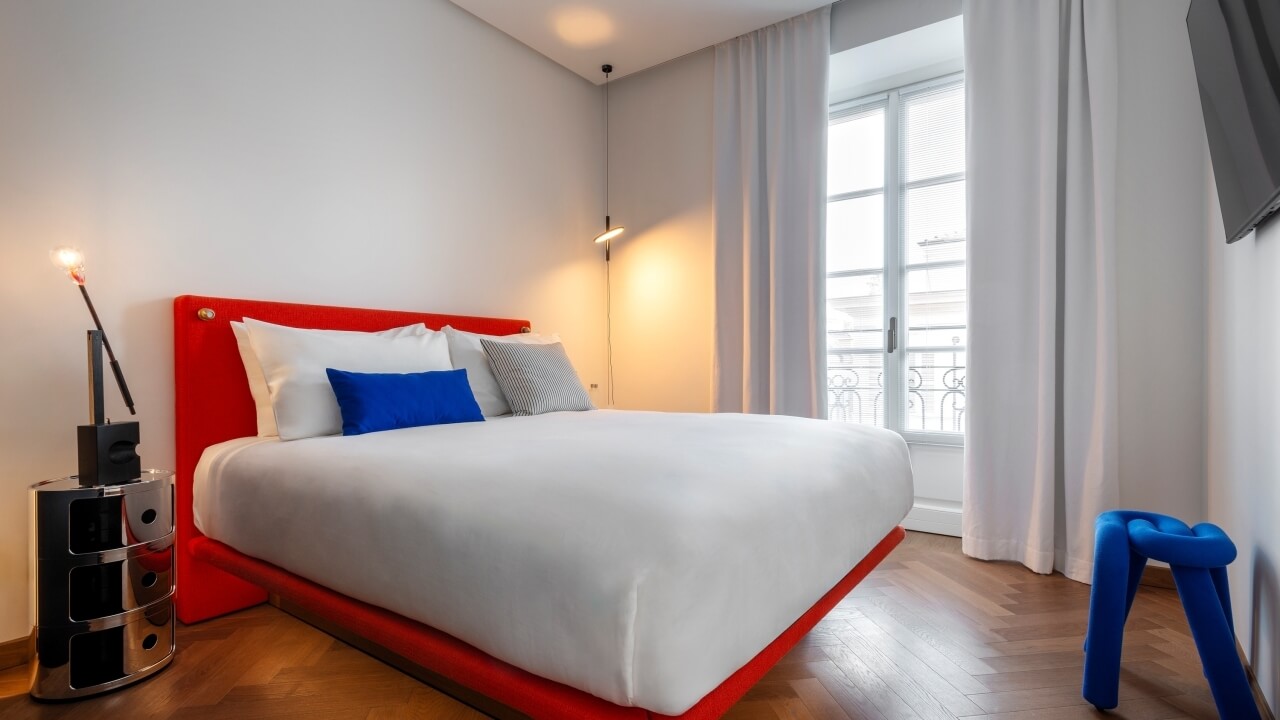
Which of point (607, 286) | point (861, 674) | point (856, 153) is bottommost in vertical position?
point (861, 674)

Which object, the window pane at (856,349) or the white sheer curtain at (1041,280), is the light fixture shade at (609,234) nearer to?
the window pane at (856,349)

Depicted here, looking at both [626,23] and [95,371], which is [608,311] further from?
[95,371]

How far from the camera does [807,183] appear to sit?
3.48 metres

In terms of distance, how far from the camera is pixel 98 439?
1.77m

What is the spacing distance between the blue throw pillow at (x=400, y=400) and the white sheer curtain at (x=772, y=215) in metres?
1.75

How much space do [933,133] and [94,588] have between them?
4.05m

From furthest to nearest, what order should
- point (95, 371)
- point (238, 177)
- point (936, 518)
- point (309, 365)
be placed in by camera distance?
point (936, 518) < point (238, 177) < point (309, 365) < point (95, 371)

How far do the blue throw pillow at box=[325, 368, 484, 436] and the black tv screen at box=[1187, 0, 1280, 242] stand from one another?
2.40 m

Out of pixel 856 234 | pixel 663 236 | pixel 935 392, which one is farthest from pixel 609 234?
pixel 935 392

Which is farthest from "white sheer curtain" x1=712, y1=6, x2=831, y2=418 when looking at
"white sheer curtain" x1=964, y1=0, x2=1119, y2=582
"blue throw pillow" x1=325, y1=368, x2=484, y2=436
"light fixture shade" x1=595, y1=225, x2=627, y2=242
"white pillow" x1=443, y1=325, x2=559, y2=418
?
"blue throw pillow" x1=325, y1=368, x2=484, y2=436

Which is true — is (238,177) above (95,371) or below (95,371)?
above

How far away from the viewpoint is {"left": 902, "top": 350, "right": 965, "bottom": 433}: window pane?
3.41 meters

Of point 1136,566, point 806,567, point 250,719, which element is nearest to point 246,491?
point 250,719

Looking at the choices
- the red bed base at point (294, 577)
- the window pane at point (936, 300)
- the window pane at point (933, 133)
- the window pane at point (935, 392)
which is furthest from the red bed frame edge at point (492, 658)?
the window pane at point (933, 133)
